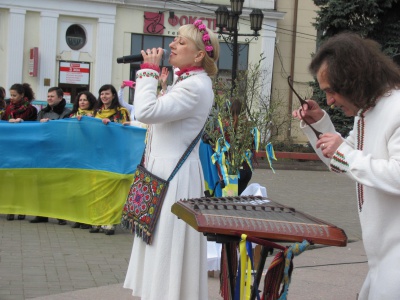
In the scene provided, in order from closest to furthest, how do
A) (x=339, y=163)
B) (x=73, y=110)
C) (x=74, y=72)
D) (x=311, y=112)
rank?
(x=339, y=163), (x=311, y=112), (x=73, y=110), (x=74, y=72)

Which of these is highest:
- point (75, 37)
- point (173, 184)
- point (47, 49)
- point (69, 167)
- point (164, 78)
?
point (75, 37)

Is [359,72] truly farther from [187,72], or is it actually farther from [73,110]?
[73,110]

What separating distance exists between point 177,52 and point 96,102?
528cm

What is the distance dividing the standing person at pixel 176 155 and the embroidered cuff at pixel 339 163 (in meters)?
1.38

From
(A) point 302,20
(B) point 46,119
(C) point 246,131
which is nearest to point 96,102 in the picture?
(B) point 46,119

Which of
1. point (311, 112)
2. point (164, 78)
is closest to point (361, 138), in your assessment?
point (311, 112)

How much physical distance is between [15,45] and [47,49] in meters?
1.13

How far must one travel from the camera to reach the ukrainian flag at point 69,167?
8.60 meters

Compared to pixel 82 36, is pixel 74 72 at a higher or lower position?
lower

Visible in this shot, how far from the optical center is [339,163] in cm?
281

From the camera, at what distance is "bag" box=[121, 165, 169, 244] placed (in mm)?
4176

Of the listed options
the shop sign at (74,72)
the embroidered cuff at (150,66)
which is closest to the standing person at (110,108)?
the embroidered cuff at (150,66)

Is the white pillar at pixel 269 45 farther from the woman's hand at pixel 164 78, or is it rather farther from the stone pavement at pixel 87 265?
the woman's hand at pixel 164 78

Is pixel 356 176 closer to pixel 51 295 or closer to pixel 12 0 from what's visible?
pixel 51 295
